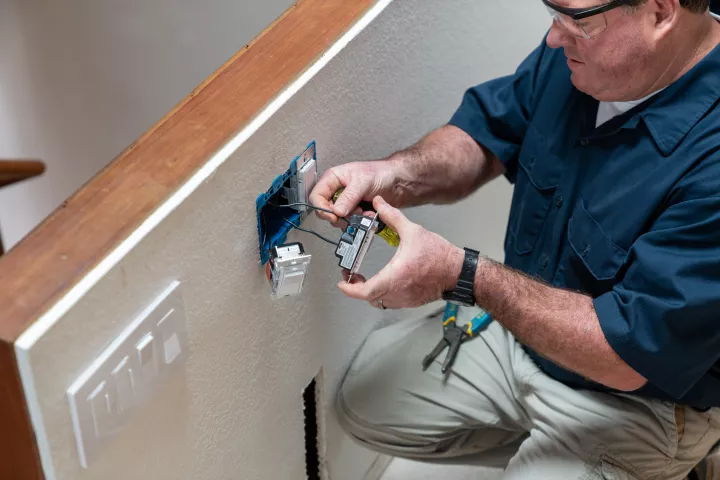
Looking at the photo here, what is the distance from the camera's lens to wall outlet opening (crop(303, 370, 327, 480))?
126cm

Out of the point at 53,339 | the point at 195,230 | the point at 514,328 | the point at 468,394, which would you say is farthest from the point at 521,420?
the point at 53,339

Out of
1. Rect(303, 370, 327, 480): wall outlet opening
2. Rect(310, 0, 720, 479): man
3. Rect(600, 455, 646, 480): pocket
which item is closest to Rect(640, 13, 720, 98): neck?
Rect(310, 0, 720, 479): man

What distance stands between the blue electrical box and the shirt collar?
49 centimetres

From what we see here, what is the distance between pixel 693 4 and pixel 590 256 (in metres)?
0.37

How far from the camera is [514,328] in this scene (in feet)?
3.53

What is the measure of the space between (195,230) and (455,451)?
865 millimetres

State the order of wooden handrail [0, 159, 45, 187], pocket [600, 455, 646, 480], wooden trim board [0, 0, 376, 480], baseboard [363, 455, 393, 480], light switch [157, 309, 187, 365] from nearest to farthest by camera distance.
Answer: wooden trim board [0, 0, 376, 480] < light switch [157, 309, 187, 365] < pocket [600, 455, 646, 480] < baseboard [363, 455, 393, 480] < wooden handrail [0, 159, 45, 187]

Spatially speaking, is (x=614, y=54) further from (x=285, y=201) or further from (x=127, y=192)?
(x=127, y=192)

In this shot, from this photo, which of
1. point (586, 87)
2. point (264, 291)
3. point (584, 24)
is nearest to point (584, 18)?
point (584, 24)

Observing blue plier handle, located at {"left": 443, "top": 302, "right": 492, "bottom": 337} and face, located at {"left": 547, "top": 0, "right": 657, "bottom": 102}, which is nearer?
face, located at {"left": 547, "top": 0, "right": 657, "bottom": 102}

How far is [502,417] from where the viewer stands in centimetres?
139

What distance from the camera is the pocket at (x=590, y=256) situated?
111 centimetres

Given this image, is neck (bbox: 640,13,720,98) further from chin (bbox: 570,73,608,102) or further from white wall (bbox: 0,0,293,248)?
white wall (bbox: 0,0,293,248)

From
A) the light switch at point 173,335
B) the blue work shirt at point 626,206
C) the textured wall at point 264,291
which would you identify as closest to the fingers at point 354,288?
the textured wall at point 264,291
